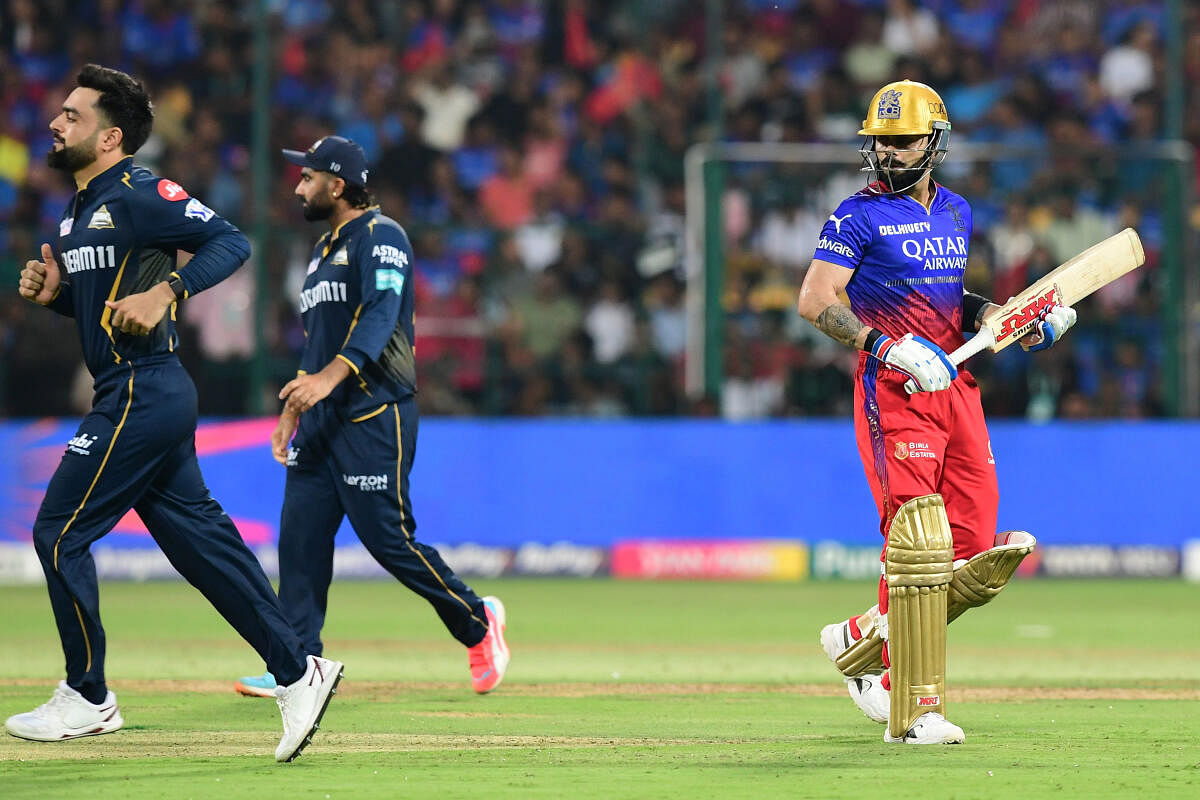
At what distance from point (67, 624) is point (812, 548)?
907 cm

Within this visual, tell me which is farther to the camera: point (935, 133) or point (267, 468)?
point (267, 468)

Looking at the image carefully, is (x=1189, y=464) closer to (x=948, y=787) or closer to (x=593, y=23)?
(x=593, y=23)

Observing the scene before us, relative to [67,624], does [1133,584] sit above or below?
below

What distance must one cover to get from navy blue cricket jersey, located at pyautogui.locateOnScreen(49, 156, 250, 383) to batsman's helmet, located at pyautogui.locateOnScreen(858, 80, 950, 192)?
7.82ft

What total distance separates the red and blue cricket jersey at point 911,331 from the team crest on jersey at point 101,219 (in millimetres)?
2583

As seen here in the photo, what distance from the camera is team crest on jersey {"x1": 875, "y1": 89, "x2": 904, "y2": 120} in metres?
7.08

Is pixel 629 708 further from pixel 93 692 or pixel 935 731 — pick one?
pixel 93 692

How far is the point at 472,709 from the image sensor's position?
7973mm

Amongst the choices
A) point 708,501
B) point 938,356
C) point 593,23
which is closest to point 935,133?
point 938,356

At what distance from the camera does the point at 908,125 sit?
7.04 metres

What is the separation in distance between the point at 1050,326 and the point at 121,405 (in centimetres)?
338

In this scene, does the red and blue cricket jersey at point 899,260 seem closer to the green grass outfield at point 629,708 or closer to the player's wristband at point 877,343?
the player's wristband at point 877,343

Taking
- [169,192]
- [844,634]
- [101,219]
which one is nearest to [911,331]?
[844,634]

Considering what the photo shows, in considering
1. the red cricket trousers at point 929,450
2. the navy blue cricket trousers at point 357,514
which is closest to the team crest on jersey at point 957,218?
the red cricket trousers at point 929,450
